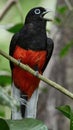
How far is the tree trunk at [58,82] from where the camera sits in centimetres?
486

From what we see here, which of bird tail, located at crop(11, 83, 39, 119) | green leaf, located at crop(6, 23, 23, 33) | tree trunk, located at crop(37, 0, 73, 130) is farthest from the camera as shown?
tree trunk, located at crop(37, 0, 73, 130)

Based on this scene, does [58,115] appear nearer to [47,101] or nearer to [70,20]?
[47,101]

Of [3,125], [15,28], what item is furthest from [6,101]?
[15,28]

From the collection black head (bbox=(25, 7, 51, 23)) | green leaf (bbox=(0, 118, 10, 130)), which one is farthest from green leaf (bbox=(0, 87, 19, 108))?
black head (bbox=(25, 7, 51, 23))

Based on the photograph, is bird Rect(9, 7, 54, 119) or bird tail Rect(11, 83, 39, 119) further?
bird Rect(9, 7, 54, 119)

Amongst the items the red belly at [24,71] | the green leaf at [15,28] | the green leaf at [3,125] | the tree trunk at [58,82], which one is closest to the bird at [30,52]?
the red belly at [24,71]

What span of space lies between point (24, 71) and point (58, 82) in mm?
1469

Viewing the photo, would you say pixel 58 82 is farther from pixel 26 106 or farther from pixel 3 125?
pixel 3 125

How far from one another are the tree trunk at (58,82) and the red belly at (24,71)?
1.02 m

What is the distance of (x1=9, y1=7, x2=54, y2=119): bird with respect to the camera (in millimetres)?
3639

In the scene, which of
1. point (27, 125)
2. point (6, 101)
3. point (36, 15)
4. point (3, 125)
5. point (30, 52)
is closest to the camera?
point (6, 101)

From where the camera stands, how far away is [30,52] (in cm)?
365

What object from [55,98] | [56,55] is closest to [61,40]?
[56,55]

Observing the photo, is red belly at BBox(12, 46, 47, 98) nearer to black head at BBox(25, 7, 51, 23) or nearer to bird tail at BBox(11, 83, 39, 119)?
bird tail at BBox(11, 83, 39, 119)
